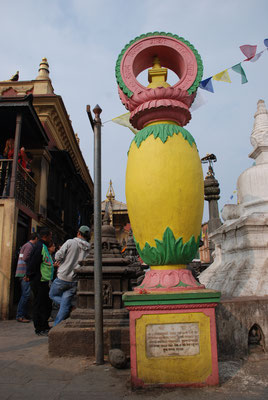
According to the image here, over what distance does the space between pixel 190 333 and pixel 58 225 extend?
34.4ft

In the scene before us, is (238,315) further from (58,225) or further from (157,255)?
(58,225)

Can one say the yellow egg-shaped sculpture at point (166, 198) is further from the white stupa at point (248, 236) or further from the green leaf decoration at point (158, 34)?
the white stupa at point (248, 236)

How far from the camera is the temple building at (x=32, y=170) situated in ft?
22.4

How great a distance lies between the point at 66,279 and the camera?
13.4 feet

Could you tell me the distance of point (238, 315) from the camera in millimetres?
2979

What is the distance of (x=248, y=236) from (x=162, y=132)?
219cm

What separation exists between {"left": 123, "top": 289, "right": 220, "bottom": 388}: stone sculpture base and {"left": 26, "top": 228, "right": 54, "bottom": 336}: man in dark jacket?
2611mm

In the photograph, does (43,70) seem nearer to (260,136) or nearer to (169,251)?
(260,136)

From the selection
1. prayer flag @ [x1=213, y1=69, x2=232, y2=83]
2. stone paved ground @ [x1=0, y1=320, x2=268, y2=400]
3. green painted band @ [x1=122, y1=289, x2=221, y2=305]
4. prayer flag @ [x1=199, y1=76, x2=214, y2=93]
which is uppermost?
prayer flag @ [x1=213, y1=69, x2=232, y2=83]

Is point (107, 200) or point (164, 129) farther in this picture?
Answer: point (107, 200)

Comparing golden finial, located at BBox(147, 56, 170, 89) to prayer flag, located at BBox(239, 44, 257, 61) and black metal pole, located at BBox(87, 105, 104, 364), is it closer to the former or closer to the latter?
black metal pole, located at BBox(87, 105, 104, 364)

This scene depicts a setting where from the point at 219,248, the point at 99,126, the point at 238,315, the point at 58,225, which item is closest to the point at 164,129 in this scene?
the point at 99,126

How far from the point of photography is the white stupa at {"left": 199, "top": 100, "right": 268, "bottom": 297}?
3.71 meters

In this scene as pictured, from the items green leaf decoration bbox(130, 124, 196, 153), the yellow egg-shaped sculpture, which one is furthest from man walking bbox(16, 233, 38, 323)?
green leaf decoration bbox(130, 124, 196, 153)
